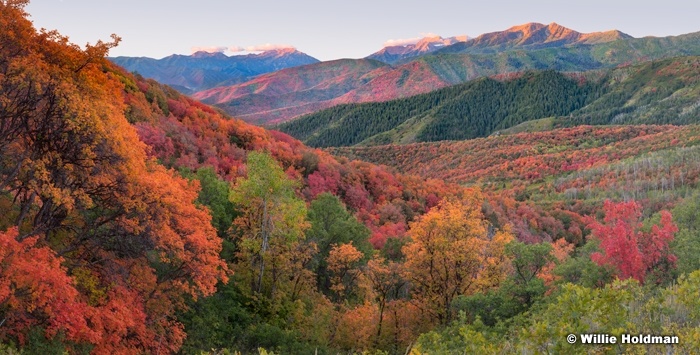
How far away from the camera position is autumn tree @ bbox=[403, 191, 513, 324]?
92.7 feet

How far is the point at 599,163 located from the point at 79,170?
8249 inches

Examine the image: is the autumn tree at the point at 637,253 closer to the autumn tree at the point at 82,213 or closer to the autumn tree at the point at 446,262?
the autumn tree at the point at 446,262

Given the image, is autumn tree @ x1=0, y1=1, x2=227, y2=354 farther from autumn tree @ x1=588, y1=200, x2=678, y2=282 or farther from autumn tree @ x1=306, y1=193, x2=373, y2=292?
autumn tree @ x1=588, y1=200, x2=678, y2=282

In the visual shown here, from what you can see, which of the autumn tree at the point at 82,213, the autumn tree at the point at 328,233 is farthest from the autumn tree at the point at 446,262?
the autumn tree at the point at 82,213

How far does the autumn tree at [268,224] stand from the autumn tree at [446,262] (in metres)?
6.90

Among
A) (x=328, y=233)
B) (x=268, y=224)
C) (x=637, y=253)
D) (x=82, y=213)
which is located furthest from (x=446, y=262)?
(x=82, y=213)

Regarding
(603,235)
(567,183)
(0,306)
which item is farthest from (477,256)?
(567,183)

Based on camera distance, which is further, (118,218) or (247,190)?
(247,190)

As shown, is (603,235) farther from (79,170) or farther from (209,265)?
(79,170)

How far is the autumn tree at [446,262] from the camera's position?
92.7 feet

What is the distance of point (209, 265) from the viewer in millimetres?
22672

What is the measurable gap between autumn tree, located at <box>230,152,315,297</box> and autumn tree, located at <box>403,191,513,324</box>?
22.6 ft

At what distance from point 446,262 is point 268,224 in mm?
10861

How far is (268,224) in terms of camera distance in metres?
29.2
